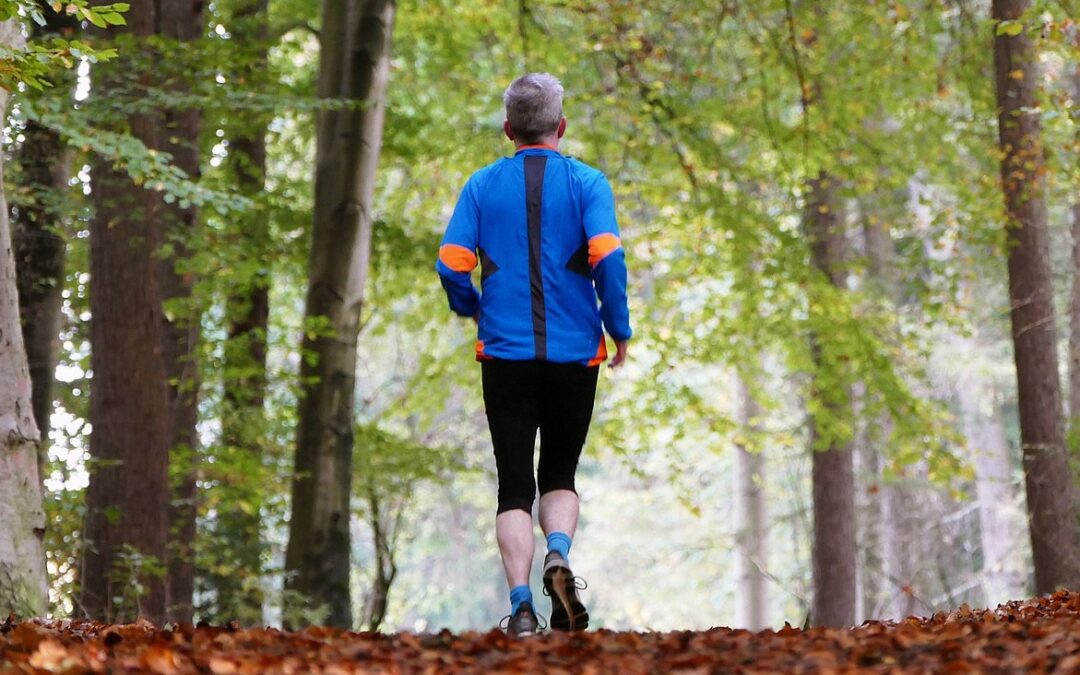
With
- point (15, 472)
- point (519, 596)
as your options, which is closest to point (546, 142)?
point (519, 596)

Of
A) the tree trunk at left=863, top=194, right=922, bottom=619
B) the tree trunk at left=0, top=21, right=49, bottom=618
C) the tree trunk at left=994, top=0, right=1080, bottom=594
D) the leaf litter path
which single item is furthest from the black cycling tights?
the tree trunk at left=863, top=194, right=922, bottom=619

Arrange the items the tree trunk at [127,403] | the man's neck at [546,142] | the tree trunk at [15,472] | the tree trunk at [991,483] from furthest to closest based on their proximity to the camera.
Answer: the tree trunk at [991,483] < the tree trunk at [127,403] < the tree trunk at [15,472] < the man's neck at [546,142]

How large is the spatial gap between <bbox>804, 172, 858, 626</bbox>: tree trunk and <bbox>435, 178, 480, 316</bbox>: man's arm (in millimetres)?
10869

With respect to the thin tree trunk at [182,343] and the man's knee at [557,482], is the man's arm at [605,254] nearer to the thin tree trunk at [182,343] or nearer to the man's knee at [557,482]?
the man's knee at [557,482]

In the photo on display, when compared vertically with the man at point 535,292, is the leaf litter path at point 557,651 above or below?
below

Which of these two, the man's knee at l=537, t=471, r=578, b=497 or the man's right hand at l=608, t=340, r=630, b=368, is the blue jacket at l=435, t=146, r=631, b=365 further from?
the man's knee at l=537, t=471, r=578, b=497

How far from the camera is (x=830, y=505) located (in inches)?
653

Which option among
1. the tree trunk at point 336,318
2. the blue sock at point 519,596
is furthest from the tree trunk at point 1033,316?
the blue sock at point 519,596

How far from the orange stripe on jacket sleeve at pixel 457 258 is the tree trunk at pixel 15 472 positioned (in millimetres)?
1873

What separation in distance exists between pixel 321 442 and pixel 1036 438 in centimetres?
587

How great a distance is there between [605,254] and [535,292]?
0.31 m

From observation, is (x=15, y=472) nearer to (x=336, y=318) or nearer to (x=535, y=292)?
(x=535, y=292)

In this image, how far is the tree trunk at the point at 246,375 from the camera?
12.1m

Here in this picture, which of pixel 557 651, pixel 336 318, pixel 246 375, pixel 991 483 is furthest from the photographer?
pixel 991 483
